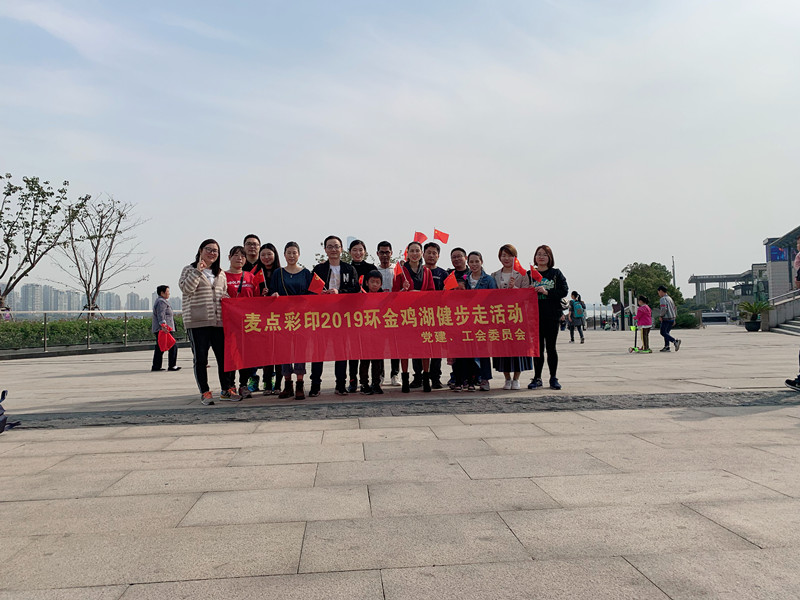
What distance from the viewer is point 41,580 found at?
2.34 m

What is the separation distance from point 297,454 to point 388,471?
2.78ft

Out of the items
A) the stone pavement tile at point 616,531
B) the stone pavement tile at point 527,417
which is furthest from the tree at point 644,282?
the stone pavement tile at point 616,531

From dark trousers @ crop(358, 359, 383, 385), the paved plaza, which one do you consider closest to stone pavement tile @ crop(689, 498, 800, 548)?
the paved plaza

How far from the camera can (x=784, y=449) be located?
432 centimetres

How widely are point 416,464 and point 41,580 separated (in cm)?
224

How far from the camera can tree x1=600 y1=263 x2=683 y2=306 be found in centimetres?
7481

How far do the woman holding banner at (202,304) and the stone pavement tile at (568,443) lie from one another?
383cm

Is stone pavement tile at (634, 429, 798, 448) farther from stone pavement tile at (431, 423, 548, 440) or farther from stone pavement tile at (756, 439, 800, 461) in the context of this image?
stone pavement tile at (431, 423, 548, 440)

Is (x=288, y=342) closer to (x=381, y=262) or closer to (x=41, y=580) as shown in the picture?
(x=381, y=262)

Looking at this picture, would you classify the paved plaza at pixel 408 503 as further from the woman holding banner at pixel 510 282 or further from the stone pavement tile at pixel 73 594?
the woman holding banner at pixel 510 282

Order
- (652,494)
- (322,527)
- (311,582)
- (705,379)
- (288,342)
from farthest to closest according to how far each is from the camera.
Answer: (705,379) < (288,342) < (652,494) < (322,527) < (311,582)

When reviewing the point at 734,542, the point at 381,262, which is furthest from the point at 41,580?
the point at 381,262

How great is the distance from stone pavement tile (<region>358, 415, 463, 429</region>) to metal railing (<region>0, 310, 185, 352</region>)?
14.1 metres

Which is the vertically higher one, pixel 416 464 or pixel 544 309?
pixel 544 309
